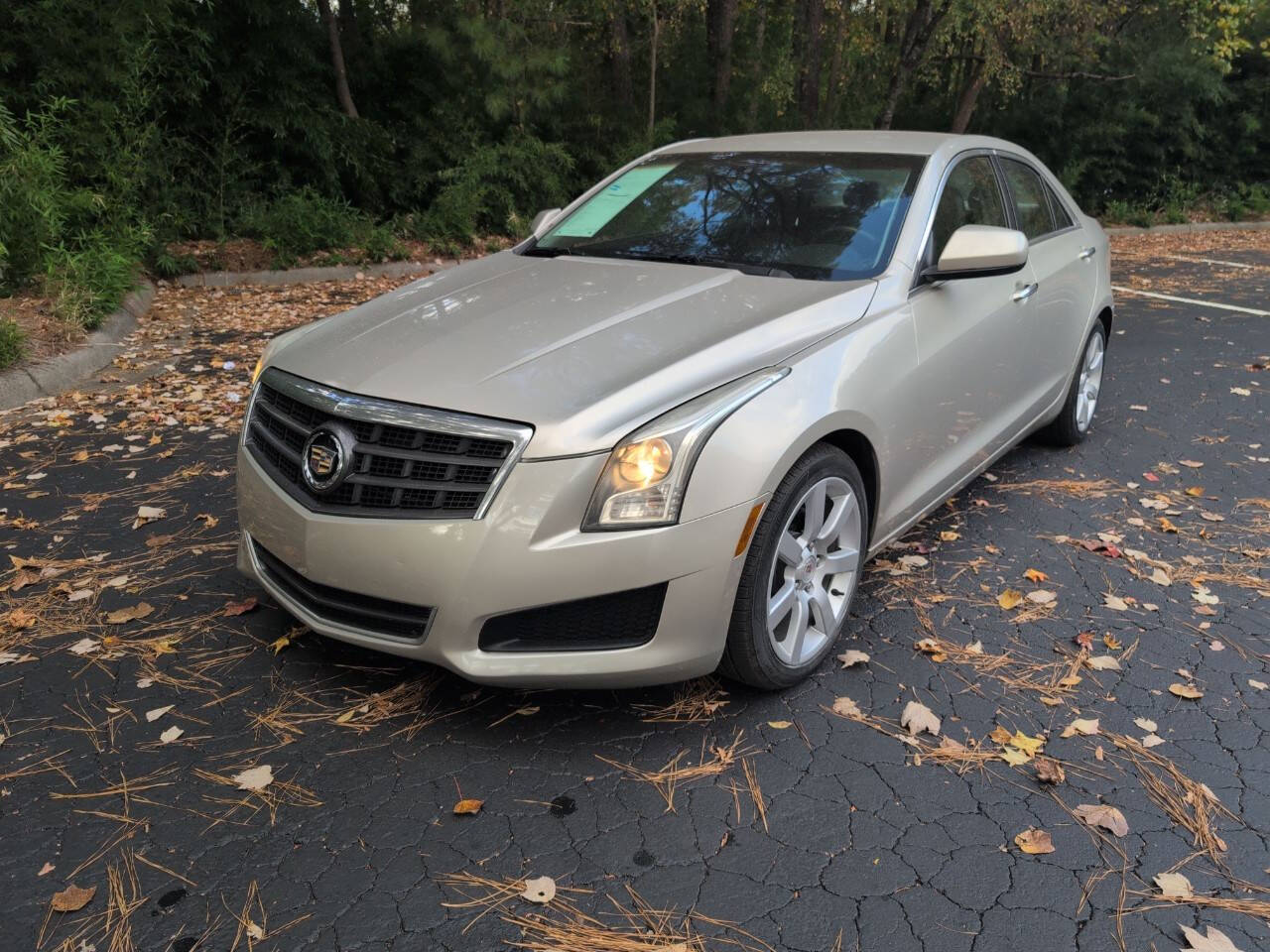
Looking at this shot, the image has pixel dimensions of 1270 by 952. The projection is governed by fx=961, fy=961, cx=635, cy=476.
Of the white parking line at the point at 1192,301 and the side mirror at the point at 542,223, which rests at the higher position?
the side mirror at the point at 542,223

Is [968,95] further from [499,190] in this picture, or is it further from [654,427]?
[654,427]

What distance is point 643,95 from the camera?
16172mm

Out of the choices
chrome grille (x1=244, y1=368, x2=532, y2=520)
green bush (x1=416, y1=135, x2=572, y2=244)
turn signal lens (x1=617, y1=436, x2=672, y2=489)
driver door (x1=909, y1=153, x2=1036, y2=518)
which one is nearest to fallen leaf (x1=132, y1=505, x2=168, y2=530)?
chrome grille (x1=244, y1=368, x2=532, y2=520)

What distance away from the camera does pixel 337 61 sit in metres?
12.8

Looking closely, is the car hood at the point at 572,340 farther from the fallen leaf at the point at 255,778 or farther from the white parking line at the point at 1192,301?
the white parking line at the point at 1192,301

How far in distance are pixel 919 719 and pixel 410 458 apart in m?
1.66

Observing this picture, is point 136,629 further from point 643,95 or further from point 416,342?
point 643,95

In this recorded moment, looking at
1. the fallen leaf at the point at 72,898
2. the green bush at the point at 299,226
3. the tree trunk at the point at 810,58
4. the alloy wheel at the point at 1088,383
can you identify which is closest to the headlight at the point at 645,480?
the fallen leaf at the point at 72,898

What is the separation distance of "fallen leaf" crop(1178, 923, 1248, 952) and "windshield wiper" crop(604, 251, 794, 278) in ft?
7.30

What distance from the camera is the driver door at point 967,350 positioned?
3.44 m

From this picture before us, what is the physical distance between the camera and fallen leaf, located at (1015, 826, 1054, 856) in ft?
7.70

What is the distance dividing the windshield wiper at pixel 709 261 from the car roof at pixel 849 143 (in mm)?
833

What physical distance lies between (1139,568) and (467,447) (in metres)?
2.82

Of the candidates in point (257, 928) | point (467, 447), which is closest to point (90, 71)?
point (467, 447)
